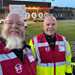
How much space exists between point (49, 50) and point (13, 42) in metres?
1.54

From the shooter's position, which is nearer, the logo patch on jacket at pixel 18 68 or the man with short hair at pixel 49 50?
the logo patch on jacket at pixel 18 68

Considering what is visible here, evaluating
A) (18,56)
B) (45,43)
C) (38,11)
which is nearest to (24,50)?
(18,56)

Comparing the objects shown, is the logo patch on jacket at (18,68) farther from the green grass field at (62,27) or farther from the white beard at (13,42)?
the green grass field at (62,27)

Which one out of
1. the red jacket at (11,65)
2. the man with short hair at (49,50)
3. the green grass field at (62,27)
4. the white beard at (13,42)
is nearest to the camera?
the red jacket at (11,65)

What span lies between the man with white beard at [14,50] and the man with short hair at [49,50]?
1320 millimetres

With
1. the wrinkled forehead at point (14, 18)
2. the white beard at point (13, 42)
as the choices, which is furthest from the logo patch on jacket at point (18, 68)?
the wrinkled forehead at point (14, 18)

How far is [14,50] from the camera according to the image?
3074mm

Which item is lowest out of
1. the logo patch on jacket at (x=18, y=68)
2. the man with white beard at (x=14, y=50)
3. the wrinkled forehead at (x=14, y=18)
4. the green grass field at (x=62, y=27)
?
the green grass field at (x=62, y=27)

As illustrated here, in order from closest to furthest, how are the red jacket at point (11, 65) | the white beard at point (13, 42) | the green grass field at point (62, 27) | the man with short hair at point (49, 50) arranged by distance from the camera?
1. the red jacket at point (11, 65)
2. the white beard at point (13, 42)
3. the man with short hair at point (49, 50)
4. the green grass field at point (62, 27)

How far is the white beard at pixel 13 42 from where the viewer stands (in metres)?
3.08

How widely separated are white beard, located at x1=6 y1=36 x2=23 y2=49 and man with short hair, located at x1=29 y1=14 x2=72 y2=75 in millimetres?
1413

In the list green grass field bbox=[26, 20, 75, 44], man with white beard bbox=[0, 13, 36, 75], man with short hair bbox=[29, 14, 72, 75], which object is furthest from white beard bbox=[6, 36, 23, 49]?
green grass field bbox=[26, 20, 75, 44]

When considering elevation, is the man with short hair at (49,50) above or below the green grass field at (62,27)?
above

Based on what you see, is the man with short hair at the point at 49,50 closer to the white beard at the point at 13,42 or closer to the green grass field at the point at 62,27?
the white beard at the point at 13,42
